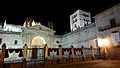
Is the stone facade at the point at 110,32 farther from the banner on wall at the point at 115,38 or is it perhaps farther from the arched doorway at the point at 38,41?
the arched doorway at the point at 38,41

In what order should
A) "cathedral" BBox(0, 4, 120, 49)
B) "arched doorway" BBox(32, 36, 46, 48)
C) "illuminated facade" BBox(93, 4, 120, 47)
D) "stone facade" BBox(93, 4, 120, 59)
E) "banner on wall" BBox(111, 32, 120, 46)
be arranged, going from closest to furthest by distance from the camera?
"banner on wall" BBox(111, 32, 120, 46) < "stone facade" BBox(93, 4, 120, 59) < "illuminated facade" BBox(93, 4, 120, 47) < "cathedral" BBox(0, 4, 120, 49) < "arched doorway" BBox(32, 36, 46, 48)

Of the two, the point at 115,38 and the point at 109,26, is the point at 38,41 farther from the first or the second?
the point at 115,38

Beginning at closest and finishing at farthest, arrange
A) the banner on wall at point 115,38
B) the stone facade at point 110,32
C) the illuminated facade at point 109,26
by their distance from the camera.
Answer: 1. the banner on wall at point 115,38
2. the stone facade at point 110,32
3. the illuminated facade at point 109,26

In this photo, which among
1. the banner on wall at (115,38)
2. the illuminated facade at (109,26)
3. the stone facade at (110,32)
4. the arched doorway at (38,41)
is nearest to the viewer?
the banner on wall at (115,38)

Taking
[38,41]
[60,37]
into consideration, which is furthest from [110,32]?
[38,41]

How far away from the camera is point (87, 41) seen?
Result: 1104 inches

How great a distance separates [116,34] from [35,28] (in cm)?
2735

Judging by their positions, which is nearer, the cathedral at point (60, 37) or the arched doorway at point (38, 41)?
the cathedral at point (60, 37)

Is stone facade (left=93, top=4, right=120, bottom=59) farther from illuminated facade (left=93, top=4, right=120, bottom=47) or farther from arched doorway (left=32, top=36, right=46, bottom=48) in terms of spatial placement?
arched doorway (left=32, top=36, right=46, bottom=48)

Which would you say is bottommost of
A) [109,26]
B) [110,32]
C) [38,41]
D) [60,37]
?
[38,41]

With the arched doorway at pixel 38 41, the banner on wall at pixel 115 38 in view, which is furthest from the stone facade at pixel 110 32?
the arched doorway at pixel 38 41

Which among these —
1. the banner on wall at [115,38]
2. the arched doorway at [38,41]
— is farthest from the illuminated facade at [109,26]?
the arched doorway at [38,41]

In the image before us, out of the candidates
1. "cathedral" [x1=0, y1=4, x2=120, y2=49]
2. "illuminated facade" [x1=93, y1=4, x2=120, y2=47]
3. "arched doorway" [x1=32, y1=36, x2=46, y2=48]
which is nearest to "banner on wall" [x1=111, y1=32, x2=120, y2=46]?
"illuminated facade" [x1=93, y1=4, x2=120, y2=47]

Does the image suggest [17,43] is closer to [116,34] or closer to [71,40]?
[71,40]
